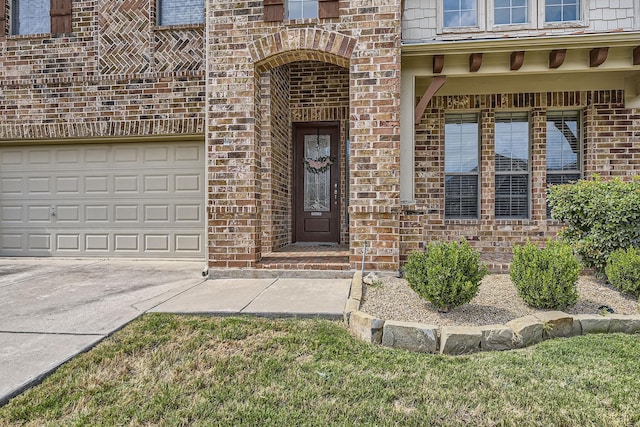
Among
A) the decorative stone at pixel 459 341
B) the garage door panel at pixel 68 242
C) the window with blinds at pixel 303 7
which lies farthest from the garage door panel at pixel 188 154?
the decorative stone at pixel 459 341

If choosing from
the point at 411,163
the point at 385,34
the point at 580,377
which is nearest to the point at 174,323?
the point at 580,377

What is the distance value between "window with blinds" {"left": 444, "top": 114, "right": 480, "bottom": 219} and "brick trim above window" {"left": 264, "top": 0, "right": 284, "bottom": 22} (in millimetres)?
3326

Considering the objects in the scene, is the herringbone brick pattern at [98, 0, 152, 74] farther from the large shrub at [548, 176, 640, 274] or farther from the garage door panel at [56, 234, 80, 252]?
the large shrub at [548, 176, 640, 274]

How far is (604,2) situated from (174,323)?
7.06 m

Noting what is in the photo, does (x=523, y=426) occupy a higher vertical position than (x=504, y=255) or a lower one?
lower

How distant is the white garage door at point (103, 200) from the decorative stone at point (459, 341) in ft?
15.3

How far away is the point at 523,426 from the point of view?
1872mm

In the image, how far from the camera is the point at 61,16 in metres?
6.30

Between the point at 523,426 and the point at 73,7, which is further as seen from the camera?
the point at 73,7

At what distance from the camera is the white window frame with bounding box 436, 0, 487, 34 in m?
5.61

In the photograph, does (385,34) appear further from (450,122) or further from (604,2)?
(604,2)

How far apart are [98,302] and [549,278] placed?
4240 mm

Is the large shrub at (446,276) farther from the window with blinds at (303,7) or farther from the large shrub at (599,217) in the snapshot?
the window with blinds at (303,7)

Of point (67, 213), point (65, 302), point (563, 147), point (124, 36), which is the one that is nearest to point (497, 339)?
point (65, 302)
